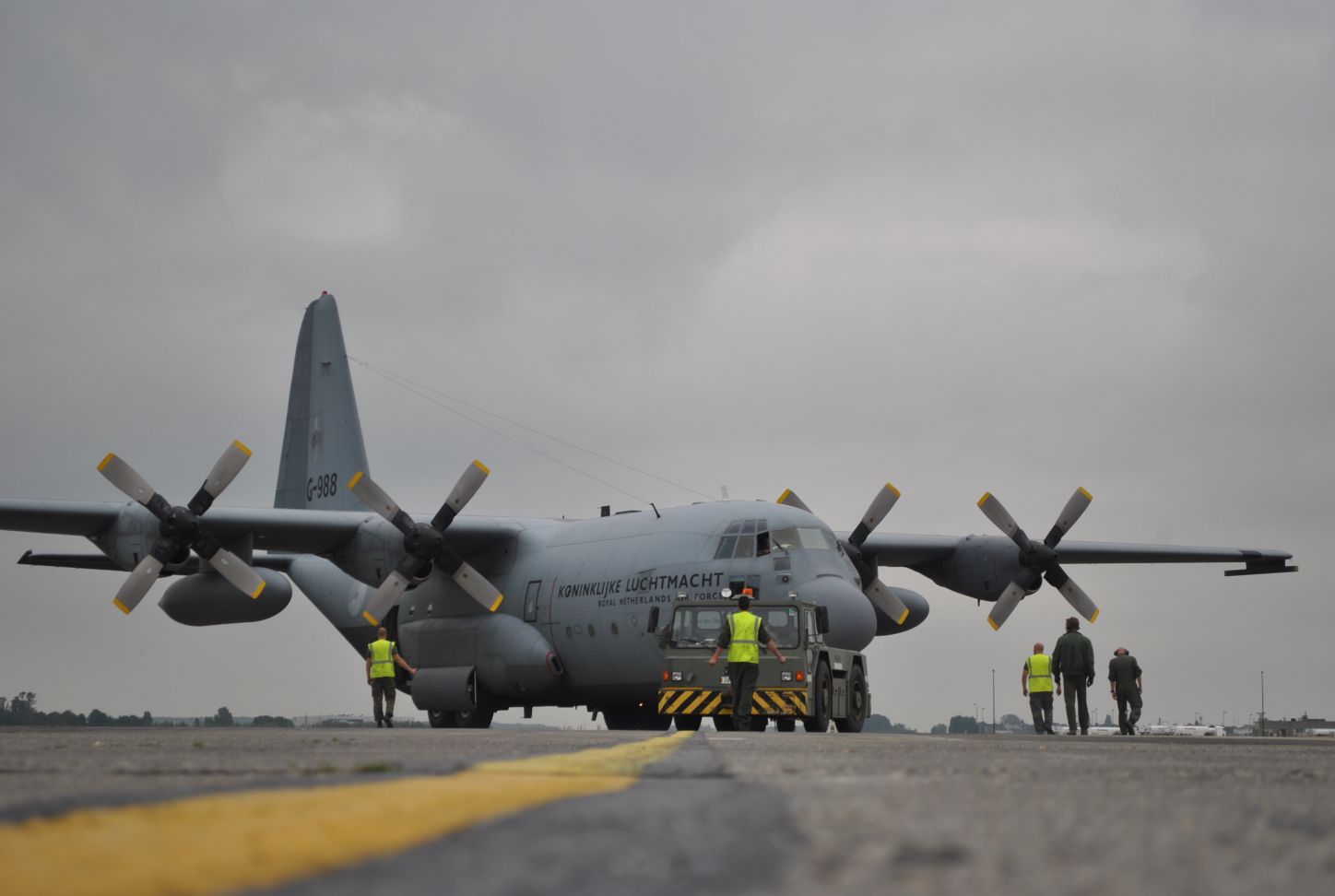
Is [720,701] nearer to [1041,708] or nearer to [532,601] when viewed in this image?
[1041,708]

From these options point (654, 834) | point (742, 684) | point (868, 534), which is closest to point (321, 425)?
point (868, 534)

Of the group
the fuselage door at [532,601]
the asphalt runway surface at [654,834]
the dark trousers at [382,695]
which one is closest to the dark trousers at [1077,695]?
the fuselage door at [532,601]

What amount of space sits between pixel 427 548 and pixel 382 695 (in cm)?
293

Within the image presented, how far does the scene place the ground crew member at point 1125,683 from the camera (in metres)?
22.8

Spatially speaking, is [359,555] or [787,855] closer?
[787,855]

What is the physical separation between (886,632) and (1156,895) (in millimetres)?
28325

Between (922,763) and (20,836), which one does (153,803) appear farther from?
(922,763)

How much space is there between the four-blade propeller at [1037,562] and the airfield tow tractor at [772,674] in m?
7.29

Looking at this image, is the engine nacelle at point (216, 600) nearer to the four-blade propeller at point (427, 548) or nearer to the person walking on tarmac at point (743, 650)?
the four-blade propeller at point (427, 548)

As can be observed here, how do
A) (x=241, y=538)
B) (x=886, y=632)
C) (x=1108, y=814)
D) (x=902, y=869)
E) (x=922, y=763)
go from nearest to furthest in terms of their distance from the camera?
(x=902, y=869) < (x=1108, y=814) < (x=922, y=763) < (x=241, y=538) < (x=886, y=632)

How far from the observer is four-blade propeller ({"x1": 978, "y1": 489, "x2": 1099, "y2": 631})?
86.6ft

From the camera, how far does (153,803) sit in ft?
8.75

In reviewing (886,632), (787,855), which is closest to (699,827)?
(787,855)

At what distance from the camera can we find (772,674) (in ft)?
60.4
